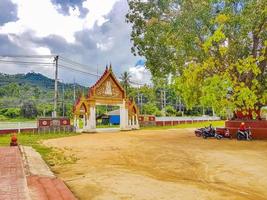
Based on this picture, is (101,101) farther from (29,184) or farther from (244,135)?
(29,184)

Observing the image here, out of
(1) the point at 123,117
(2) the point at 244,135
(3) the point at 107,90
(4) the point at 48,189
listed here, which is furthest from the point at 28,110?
(4) the point at 48,189

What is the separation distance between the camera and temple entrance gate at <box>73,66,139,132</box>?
120ft

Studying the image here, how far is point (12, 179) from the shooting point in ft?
32.4

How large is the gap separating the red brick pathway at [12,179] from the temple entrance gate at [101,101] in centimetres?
2171

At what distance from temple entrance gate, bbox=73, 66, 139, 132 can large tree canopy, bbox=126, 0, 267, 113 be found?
9.41m

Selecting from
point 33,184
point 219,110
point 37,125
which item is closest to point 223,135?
point 219,110

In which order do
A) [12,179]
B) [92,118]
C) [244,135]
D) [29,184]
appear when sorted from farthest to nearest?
[92,118]
[244,135]
[12,179]
[29,184]

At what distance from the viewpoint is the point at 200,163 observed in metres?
14.8

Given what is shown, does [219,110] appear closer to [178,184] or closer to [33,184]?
[178,184]

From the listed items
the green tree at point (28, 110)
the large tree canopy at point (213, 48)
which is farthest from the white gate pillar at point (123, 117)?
the green tree at point (28, 110)

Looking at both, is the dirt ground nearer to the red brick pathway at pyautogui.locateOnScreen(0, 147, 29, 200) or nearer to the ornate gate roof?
the red brick pathway at pyautogui.locateOnScreen(0, 147, 29, 200)

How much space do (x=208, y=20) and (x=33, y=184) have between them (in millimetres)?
18478

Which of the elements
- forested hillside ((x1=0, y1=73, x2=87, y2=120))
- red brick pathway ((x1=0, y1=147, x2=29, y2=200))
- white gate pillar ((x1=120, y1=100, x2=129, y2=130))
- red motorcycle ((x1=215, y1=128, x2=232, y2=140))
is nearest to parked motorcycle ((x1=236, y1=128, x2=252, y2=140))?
red motorcycle ((x1=215, y1=128, x2=232, y2=140))

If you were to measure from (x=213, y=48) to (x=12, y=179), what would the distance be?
19146 millimetres
